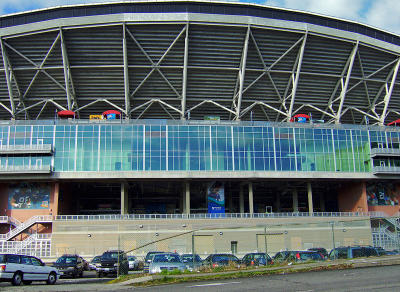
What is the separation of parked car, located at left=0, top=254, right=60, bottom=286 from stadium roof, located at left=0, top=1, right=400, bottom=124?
39393mm

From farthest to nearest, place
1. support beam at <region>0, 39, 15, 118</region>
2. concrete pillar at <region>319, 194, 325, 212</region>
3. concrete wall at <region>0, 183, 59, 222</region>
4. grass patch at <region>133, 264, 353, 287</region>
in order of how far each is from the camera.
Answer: concrete pillar at <region>319, 194, 325, 212</region>
support beam at <region>0, 39, 15, 118</region>
concrete wall at <region>0, 183, 59, 222</region>
grass patch at <region>133, 264, 353, 287</region>

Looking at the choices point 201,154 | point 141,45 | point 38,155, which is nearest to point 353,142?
point 201,154

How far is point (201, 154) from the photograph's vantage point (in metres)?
55.3

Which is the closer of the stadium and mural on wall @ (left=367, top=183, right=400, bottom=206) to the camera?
the stadium

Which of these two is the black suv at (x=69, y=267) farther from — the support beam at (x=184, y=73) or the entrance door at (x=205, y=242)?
the support beam at (x=184, y=73)

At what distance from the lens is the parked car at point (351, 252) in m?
19.6

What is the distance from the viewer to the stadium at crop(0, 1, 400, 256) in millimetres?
52750

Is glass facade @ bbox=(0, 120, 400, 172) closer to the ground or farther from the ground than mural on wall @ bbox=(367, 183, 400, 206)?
farther from the ground

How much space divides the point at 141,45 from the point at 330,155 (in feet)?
94.4

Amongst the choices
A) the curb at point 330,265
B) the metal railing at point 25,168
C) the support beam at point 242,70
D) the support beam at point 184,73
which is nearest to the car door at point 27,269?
the curb at point 330,265

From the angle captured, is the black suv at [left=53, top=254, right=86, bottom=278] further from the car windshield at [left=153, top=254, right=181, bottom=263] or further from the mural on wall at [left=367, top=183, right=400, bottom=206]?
the mural on wall at [left=367, top=183, right=400, bottom=206]

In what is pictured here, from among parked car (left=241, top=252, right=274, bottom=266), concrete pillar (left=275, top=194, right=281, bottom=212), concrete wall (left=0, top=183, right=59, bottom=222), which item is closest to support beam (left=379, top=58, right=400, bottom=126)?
concrete pillar (left=275, top=194, right=281, bottom=212)

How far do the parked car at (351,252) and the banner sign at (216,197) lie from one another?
34.5 metres

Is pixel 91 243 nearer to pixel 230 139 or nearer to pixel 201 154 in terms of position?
pixel 201 154
